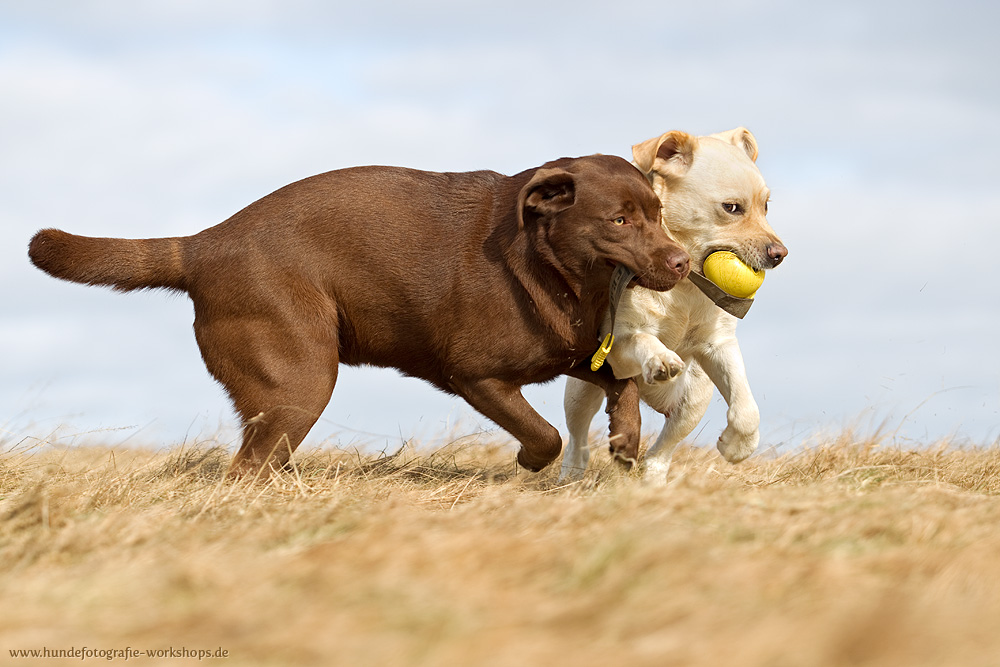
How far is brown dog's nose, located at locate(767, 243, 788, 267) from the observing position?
5.14 m

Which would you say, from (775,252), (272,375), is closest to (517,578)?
(272,375)

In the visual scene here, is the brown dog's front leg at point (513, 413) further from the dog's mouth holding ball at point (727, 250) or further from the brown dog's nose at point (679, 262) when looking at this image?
the dog's mouth holding ball at point (727, 250)

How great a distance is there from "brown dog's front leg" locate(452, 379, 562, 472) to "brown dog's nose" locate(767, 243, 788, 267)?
1349mm

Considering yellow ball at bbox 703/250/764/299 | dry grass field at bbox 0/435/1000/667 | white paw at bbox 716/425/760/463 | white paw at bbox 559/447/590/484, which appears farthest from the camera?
white paw at bbox 559/447/590/484

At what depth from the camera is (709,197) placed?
5.30 metres

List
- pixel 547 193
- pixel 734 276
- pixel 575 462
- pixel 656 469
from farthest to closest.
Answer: pixel 575 462
pixel 656 469
pixel 734 276
pixel 547 193

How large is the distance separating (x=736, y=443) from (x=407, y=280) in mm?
1922

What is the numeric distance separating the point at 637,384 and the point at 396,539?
283 centimetres

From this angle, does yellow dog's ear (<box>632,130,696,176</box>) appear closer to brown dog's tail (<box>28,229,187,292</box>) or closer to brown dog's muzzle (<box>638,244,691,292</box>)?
brown dog's muzzle (<box>638,244,691,292</box>)

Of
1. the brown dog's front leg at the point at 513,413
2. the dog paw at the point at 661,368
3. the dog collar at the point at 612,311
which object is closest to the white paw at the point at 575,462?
the brown dog's front leg at the point at 513,413

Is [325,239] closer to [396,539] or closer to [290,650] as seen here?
[396,539]

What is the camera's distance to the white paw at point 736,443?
5.50 m

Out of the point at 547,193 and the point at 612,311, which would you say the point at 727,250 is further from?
the point at 547,193

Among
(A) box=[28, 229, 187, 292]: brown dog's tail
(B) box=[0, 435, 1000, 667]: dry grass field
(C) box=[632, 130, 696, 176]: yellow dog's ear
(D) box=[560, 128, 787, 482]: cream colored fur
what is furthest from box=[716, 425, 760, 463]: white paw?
(A) box=[28, 229, 187, 292]: brown dog's tail
